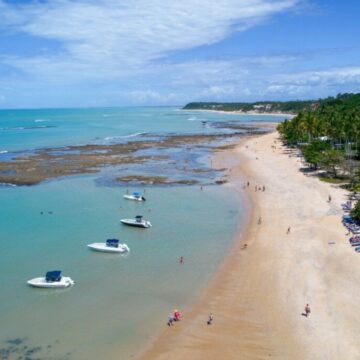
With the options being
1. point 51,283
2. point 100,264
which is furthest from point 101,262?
point 51,283

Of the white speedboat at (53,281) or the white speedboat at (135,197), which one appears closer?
the white speedboat at (53,281)

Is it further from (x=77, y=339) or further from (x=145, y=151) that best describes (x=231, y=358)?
(x=145, y=151)

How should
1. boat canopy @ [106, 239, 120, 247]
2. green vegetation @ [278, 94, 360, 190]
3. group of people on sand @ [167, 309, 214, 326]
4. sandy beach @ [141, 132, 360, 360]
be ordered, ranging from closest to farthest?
sandy beach @ [141, 132, 360, 360] → group of people on sand @ [167, 309, 214, 326] → boat canopy @ [106, 239, 120, 247] → green vegetation @ [278, 94, 360, 190]

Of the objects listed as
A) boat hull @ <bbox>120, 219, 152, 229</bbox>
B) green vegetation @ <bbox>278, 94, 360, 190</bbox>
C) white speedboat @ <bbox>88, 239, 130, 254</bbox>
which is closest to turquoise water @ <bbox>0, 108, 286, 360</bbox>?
boat hull @ <bbox>120, 219, 152, 229</bbox>

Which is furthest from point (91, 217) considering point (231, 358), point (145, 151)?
point (145, 151)

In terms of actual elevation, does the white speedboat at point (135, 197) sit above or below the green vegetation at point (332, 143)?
below

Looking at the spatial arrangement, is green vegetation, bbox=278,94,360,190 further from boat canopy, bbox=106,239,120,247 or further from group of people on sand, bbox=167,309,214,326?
group of people on sand, bbox=167,309,214,326

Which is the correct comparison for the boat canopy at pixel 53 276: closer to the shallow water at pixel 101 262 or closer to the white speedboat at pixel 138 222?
the shallow water at pixel 101 262

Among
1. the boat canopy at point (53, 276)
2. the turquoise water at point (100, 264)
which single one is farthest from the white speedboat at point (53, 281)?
the turquoise water at point (100, 264)
